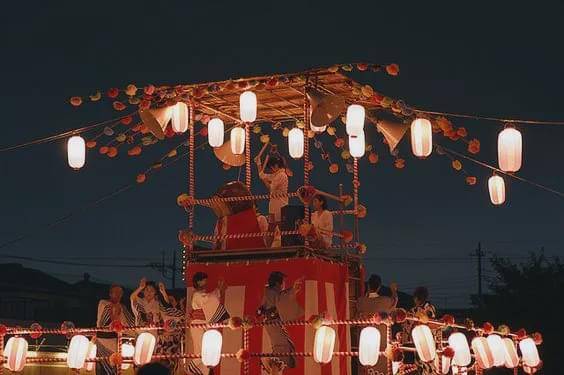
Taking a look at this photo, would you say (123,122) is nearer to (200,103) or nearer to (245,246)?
(200,103)

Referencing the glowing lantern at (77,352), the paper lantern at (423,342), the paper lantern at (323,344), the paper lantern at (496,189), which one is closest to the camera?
the paper lantern at (323,344)

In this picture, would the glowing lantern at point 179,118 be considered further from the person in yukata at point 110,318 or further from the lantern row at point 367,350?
the lantern row at point 367,350

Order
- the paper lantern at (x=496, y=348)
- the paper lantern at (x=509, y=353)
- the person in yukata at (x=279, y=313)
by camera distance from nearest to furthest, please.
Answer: the person in yukata at (x=279, y=313)
the paper lantern at (x=496, y=348)
the paper lantern at (x=509, y=353)

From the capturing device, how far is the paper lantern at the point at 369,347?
10922 millimetres

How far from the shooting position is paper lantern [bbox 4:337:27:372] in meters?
12.9

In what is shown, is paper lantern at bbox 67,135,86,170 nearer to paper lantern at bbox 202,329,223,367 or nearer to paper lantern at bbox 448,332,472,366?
A: paper lantern at bbox 202,329,223,367

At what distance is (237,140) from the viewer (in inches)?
610

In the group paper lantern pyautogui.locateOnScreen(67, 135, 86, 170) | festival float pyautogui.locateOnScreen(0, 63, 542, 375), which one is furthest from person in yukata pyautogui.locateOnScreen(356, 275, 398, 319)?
paper lantern pyautogui.locateOnScreen(67, 135, 86, 170)

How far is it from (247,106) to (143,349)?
3.91m

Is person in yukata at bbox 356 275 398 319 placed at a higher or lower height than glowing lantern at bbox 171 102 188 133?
lower

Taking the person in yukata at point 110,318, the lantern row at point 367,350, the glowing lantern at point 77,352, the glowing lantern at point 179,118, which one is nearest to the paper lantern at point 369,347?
the lantern row at point 367,350

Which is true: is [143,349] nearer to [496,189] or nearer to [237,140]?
[237,140]

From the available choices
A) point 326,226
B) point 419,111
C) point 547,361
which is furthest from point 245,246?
point 547,361

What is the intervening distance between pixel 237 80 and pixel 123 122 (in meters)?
2.31
